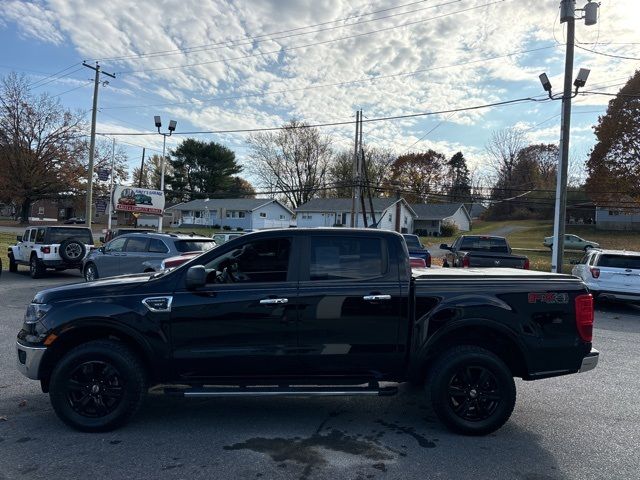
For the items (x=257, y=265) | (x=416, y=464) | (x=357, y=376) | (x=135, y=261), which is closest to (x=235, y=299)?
(x=257, y=265)

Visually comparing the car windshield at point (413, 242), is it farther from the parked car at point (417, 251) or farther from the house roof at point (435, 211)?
the house roof at point (435, 211)

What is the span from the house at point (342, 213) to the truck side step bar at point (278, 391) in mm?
54887

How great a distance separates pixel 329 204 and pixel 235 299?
6007 centimetres

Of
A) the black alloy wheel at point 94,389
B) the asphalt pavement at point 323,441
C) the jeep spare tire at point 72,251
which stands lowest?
the asphalt pavement at point 323,441

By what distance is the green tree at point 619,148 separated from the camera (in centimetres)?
3325

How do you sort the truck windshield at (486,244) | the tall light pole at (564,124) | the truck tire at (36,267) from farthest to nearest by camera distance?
the truck windshield at (486,244) → the tall light pole at (564,124) → the truck tire at (36,267)

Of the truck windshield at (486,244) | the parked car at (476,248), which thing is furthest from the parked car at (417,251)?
the truck windshield at (486,244)

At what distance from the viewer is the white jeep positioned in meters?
15.5

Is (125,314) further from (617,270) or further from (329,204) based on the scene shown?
(329,204)

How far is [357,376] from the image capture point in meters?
4.45

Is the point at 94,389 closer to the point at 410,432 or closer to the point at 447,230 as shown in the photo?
the point at 410,432

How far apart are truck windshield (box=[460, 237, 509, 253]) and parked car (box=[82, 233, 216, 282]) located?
9930 millimetres

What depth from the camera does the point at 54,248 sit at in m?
15.8

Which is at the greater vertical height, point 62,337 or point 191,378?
point 62,337
